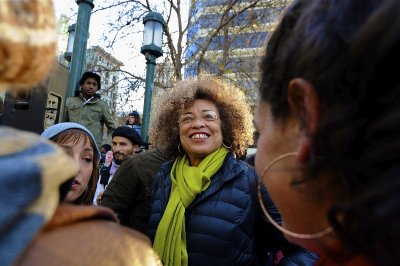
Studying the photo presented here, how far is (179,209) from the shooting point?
2.26 metres

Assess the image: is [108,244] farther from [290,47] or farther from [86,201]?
[86,201]

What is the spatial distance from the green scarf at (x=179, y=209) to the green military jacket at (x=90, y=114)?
336 centimetres

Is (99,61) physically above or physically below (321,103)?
above

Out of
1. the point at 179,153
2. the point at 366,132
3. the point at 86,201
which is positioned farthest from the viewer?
the point at 179,153

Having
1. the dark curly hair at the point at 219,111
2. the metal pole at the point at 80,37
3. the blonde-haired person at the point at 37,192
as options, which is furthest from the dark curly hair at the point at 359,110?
the metal pole at the point at 80,37

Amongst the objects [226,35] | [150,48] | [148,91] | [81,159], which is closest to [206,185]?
[81,159]

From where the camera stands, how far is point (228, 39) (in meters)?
12.4

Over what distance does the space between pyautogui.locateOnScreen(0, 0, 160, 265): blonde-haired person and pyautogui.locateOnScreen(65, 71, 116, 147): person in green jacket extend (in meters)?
4.86

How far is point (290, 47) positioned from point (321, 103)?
146 millimetres

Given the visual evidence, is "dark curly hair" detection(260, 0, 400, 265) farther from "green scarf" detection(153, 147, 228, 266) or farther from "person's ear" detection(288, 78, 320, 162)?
"green scarf" detection(153, 147, 228, 266)

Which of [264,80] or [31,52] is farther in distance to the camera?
[264,80]

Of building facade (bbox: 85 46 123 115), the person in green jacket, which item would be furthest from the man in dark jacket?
building facade (bbox: 85 46 123 115)

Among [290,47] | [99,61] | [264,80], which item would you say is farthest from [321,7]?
[99,61]

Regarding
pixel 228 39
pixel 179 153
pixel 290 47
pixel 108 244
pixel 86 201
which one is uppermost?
pixel 228 39
